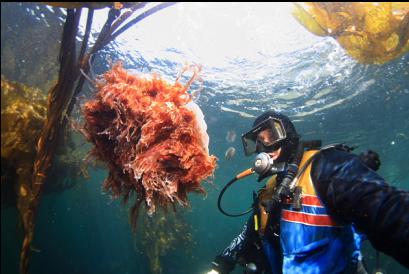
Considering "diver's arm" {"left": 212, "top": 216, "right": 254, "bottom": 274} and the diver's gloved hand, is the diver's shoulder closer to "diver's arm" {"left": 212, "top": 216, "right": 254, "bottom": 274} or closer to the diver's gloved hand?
"diver's arm" {"left": 212, "top": 216, "right": 254, "bottom": 274}

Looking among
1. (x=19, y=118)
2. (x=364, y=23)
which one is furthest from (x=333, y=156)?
(x=364, y=23)

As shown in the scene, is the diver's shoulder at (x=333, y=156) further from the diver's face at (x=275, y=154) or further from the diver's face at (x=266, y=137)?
the diver's face at (x=266, y=137)

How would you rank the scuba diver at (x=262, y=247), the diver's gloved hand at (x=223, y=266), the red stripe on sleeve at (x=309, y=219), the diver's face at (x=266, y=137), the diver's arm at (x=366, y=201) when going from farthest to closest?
1. the diver's gloved hand at (x=223, y=266)
2. the diver's face at (x=266, y=137)
3. the scuba diver at (x=262, y=247)
4. the red stripe on sleeve at (x=309, y=219)
5. the diver's arm at (x=366, y=201)

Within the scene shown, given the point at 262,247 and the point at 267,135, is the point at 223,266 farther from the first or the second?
the point at 267,135

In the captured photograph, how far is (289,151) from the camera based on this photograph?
4332mm

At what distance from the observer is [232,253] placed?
16.1 ft

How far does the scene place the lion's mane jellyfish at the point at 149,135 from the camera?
266 cm

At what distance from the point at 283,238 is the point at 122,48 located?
8424 millimetres

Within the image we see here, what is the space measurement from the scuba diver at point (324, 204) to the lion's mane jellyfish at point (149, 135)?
122 centimetres

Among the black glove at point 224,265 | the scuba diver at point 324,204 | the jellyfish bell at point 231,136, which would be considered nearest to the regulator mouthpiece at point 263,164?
the scuba diver at point 324,204

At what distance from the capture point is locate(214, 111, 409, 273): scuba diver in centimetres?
245

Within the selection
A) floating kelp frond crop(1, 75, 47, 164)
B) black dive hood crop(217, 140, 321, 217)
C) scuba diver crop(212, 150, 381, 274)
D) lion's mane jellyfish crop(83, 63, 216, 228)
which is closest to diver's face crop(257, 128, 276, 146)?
black dive hood crop(217, 140, 321, 217)

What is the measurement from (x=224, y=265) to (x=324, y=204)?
2.30m

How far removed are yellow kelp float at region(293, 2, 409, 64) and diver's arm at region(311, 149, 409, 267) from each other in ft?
12.7
